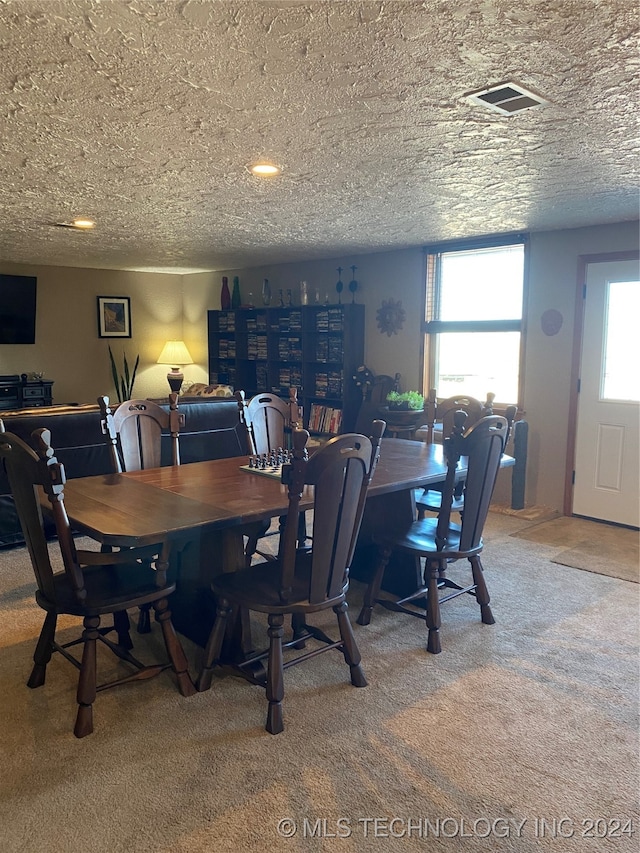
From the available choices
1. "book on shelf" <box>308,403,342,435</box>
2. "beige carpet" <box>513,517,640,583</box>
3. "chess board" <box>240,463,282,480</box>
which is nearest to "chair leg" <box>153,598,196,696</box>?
"chess board" <box>240,463,282,480</box>

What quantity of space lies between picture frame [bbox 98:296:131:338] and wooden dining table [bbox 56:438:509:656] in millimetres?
5643

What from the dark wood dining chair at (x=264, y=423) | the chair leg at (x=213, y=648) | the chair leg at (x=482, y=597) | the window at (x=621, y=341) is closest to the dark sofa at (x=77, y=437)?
the dark wood dining chair at (x=264, y=423)

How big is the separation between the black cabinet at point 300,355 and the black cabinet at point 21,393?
208cm

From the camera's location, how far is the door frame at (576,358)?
498cm

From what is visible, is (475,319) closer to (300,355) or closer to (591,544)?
(300,355)

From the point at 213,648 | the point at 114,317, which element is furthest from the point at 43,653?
the point at 114,317

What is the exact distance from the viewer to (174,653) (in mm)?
2521

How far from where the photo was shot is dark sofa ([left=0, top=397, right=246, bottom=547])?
405cm

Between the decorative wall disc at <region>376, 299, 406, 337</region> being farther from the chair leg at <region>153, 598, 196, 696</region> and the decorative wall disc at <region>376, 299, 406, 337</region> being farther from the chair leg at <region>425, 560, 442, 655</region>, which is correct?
the chair leg at <region>153, 598, 196, 696</region>

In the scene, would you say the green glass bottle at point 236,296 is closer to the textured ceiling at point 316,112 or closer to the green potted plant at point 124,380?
the green potted plant at point 124,380


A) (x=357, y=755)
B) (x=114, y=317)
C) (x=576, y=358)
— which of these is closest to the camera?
(x=357, y=755)

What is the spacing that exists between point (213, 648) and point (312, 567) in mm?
589

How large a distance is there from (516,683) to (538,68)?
7.55 ft

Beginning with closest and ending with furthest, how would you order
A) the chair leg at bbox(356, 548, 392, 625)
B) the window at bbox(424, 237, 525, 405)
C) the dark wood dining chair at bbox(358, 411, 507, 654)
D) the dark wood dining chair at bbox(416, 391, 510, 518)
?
the dark wood dining chair at bbox(358, 411, 507, 654)
the chair leg at bbox(356, 548, 392, 625)
the dark wood dining chair at bbox(416, 391, 510, 518)
the window at bbox(424, 237, 525, 405)
